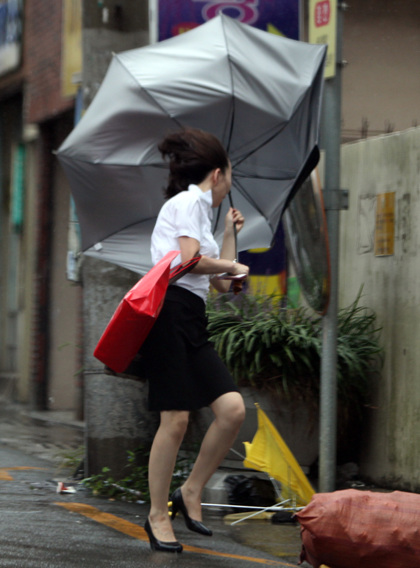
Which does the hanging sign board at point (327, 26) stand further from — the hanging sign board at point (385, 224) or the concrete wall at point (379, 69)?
the concrete wall at point (379, 69)

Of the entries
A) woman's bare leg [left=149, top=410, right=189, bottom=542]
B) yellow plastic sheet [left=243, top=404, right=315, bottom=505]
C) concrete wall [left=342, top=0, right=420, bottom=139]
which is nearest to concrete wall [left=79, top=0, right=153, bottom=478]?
yellow plastic sheet [left=243, top=404, right=315, bottom=505]

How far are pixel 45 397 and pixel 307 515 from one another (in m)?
8.13

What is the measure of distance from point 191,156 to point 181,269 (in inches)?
22.4

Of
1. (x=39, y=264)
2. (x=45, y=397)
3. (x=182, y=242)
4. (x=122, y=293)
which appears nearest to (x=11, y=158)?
(x=39, y=264)

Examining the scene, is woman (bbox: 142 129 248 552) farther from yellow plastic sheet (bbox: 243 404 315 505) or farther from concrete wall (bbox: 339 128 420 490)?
concrete wall (bbox: 339 128 420 490)

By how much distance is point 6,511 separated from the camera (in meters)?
5.37

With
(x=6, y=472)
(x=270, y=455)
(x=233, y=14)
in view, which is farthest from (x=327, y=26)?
(x=6, y=472)

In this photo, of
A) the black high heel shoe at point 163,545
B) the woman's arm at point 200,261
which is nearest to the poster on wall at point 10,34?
the woman's arm at point 200,261

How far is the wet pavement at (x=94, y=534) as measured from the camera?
4.28 m

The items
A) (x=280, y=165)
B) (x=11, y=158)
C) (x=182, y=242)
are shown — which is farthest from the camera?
(x=11, y=158)

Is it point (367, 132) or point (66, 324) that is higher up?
point (367, 132)

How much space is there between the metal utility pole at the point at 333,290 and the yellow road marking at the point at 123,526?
3.28 ft

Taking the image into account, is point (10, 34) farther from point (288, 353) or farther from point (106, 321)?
point (288, 353)

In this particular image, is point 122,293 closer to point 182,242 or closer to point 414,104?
point 182,242
